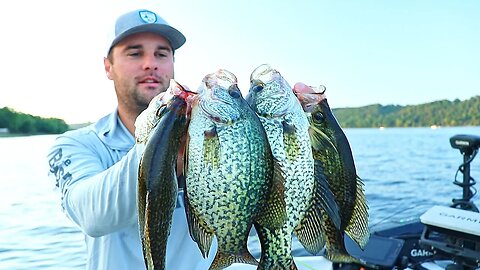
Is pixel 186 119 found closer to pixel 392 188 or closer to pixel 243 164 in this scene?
pixel 243 164

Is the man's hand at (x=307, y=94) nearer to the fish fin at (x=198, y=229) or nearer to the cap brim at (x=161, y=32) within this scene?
the fish fin at (x=198, y=229)

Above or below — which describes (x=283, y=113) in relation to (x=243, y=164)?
above

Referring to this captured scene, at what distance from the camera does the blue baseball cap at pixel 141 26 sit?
2.87m

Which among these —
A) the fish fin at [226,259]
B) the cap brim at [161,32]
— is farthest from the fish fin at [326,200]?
the cap brim at [161,32]

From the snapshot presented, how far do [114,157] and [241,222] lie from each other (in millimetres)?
1272

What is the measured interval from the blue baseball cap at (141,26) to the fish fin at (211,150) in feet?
4.18

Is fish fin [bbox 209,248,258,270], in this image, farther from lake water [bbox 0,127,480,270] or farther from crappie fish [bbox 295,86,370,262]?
lake water [bbox 0,127,480,270]

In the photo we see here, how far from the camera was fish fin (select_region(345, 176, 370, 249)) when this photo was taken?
2135 mm

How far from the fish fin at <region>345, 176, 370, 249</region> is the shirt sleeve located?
0.91 metres

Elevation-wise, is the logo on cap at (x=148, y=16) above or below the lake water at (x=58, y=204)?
above

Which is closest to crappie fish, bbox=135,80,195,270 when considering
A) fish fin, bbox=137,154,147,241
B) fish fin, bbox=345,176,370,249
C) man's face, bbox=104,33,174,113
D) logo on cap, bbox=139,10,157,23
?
fish fin, bbox=137,154,147,241

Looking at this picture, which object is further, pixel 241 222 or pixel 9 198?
pixel 9 198

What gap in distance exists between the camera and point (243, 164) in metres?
1.84

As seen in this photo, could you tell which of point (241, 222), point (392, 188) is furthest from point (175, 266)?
point (392, 188)
